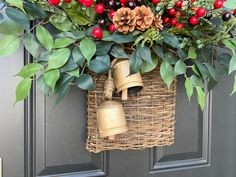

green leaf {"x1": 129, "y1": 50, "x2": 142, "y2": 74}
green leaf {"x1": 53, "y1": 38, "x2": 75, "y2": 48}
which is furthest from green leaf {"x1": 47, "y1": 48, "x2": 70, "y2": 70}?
green leaf {"x1": 129, "y1": 50, "x2": 142, "y2": 74}

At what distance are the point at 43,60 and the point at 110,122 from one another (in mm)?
165

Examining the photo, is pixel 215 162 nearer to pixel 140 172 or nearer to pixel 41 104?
pixel 140 172

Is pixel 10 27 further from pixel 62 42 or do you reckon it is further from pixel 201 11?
pixel 201 11

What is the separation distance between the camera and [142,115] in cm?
76

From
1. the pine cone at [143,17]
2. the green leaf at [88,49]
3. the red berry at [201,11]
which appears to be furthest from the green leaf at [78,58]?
the red berry at [201,11]

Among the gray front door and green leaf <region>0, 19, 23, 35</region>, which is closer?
green leaf <region>0, 19, 23, 35</region>

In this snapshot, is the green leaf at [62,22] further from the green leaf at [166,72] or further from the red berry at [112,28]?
the green leaf at [166,72]

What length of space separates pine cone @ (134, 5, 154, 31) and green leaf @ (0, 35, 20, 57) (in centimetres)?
22

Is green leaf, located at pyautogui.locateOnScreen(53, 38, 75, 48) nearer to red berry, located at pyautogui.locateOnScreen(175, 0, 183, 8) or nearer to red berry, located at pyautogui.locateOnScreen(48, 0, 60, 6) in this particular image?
red berry, located at pyautogui.locateOnScreen(48, 0, 60, 6)

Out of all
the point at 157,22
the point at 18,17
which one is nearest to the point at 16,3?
the point at 18,17

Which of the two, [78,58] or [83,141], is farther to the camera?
[83,141]

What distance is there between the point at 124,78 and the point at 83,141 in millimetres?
257

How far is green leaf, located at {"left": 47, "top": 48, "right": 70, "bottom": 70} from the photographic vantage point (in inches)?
26.3

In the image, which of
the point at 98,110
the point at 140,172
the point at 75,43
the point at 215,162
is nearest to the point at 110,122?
the point at 98,110
